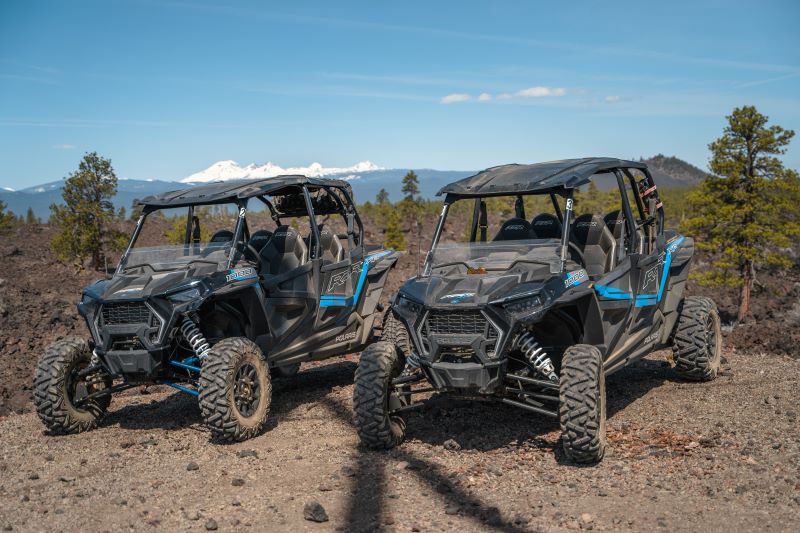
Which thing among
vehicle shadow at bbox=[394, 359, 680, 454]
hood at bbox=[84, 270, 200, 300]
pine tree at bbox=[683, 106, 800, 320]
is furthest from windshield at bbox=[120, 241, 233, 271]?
pine tree at bbox=[683, 106, 800, 320]

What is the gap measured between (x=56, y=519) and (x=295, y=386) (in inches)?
213

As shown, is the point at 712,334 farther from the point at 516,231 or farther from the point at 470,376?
the point at 470,376

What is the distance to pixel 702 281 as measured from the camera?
80.3 ft

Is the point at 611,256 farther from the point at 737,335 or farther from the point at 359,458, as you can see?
the point at 737,335

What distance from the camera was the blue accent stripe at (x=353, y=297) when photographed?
10114 mm

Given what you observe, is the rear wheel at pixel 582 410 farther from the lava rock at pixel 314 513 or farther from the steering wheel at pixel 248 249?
the steering wheel at pixel 248 249

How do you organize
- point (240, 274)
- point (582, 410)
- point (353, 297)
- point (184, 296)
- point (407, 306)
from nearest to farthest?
point (582, 410) → point (407, 306) → point (184, 296) → point (240, 274) → point (353, 297)

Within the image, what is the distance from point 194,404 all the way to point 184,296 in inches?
101

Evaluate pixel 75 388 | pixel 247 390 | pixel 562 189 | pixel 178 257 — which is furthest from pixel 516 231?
pixel 75 388

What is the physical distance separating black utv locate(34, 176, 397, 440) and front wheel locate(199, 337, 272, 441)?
1 cm

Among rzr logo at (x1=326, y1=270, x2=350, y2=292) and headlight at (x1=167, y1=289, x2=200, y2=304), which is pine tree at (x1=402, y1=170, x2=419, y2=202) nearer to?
rzr logo at (x1=326, y1=270, x2=350, y2=292)

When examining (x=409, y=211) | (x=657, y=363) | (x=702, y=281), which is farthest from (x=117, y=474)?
(x=409, y=211)

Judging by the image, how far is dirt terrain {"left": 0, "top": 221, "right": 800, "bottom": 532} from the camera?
5.82m

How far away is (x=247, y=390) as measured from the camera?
835 cm
